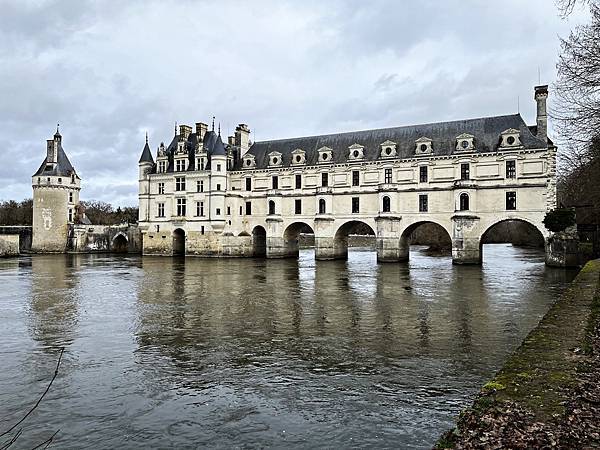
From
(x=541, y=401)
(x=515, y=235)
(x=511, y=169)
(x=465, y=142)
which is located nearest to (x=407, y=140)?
(x=465, y=142)

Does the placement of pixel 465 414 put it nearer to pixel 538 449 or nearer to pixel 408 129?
pixel 538 449

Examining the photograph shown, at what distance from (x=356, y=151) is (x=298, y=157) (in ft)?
19.0

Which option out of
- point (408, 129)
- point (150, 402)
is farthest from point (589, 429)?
point (408, 129)

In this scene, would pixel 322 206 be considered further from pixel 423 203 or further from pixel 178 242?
pixel 178 242

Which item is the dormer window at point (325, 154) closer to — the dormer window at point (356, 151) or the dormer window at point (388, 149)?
the dormer window at point (356, 151)

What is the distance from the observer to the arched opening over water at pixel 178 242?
51112 millimetres

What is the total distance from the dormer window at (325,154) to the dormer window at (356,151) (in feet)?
5.95

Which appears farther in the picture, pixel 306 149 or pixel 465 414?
pixel 306 149

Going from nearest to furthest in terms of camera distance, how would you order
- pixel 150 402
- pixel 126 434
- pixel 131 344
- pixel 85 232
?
pixel 126 434 → pixel 150 402 → pixel 131 344 → pixel 85 232

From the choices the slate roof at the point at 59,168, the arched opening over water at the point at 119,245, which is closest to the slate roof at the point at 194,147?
the arched opening over water at the point at 119,245

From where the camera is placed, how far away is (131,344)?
39.9 feet

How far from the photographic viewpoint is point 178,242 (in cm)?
5178

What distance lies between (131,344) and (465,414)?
9.04 metres

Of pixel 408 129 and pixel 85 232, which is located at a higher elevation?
pixel 408 129
